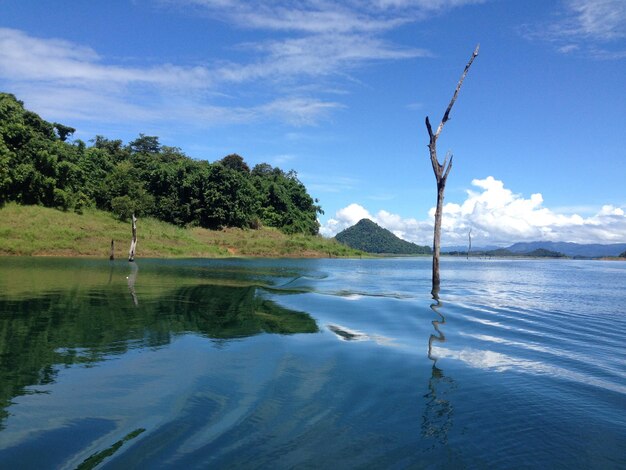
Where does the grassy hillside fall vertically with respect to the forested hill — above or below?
below

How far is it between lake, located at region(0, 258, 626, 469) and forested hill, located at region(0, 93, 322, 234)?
47.5 metres

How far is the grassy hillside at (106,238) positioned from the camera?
159 ft

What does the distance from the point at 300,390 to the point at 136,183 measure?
70751mm

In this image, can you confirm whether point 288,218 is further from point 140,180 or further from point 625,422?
point 625,422

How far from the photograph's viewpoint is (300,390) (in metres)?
7.46

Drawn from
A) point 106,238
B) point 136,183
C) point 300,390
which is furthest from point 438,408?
point 136,183

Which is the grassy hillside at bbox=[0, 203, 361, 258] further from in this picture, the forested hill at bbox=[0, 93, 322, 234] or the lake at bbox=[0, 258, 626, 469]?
the lake at bbox=[0, 258, 626, 469]

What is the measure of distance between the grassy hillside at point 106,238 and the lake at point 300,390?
38.3 metres

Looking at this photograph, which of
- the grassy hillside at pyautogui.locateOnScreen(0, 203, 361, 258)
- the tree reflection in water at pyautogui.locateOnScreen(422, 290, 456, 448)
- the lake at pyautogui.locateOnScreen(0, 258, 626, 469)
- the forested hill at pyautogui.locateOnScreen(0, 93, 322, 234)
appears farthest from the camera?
the forested hill at pyautogui.locateOnScreen(0, 93, 322, 234)

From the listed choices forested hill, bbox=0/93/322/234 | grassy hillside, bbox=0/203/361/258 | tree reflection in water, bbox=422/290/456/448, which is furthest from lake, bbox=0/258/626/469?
forested hill, bbox=0/93/322/234

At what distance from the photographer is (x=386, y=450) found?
5.25 meters

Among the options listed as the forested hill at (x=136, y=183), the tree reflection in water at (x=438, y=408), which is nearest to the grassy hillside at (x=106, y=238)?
the forested hill at (x=136, y=183)

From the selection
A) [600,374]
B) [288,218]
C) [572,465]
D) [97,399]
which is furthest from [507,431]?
[288,218]

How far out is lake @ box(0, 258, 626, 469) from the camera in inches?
203
